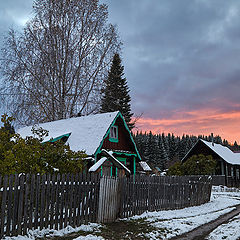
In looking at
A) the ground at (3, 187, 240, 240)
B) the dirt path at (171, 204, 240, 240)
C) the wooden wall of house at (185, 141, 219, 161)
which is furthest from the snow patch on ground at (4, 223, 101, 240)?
the wooden wall of house at (185, 141, 219, 161)

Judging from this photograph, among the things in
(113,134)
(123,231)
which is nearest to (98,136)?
(113,134)

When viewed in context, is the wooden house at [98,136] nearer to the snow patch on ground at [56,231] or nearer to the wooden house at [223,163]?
the snow patch on ground at [56,231]

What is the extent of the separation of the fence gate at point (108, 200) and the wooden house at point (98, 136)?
636 cm

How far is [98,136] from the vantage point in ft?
59.9

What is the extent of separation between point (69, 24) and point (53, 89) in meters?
6.42

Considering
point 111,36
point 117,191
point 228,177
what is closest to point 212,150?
point 228,177

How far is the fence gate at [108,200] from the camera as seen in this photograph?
9.89 metres

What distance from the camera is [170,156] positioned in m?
105

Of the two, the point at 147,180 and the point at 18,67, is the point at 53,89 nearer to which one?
the point at 18,67

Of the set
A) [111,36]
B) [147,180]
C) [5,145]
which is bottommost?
[147,180]

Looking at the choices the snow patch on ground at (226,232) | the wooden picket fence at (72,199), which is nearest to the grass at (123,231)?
the wooden picket fence at (72,199)

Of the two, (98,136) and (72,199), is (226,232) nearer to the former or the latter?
(72,199)

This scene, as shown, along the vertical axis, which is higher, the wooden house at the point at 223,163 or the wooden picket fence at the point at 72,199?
the wooden house at the point at 223,163

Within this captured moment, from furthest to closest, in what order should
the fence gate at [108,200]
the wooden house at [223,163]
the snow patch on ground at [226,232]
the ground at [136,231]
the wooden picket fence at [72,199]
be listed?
1. the wooden house at [223,163]
2. the fence gate at [108,200]
3. the snow patch on ground at [226,232]
4. the ground at [136,231]
5. the wooden picket fence at [72,199]
